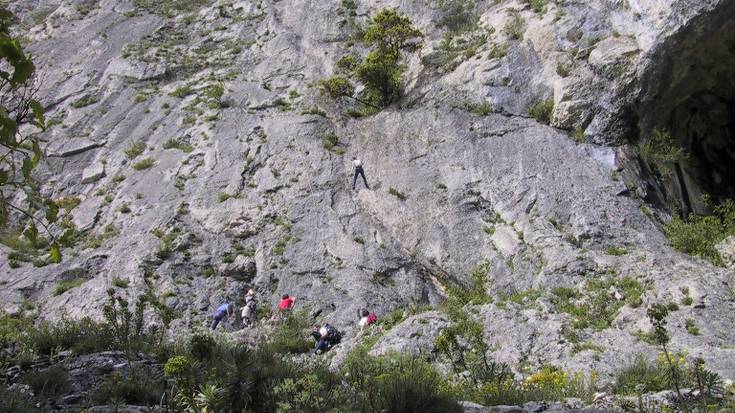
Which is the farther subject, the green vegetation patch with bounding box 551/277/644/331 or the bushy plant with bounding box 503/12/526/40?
the bushy plant with bounding box 503/12/526/40

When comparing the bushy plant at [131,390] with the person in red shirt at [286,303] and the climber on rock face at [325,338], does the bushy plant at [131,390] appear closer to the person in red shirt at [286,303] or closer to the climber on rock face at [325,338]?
the climber on rock face at [325,338]

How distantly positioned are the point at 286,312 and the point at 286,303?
0.91ft

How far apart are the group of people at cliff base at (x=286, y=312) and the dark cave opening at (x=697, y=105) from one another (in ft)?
29.9

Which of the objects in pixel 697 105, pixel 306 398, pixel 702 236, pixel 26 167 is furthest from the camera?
pixel 697 105

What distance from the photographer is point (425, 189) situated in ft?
55.8

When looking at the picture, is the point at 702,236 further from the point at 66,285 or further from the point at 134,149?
the point at 134,149

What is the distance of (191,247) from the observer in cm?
1655

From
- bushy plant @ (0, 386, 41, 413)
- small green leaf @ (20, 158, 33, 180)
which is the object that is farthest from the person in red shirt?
small green leaf @ (20, 158, 33, 180)

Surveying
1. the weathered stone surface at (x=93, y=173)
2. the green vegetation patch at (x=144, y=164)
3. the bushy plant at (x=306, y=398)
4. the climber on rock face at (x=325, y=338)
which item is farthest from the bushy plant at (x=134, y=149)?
the bushy plant at (x=306, y=398)

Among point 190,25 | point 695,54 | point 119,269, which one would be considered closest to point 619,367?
point 695,54

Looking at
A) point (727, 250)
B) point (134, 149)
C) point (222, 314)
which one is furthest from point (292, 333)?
point (134, 149)

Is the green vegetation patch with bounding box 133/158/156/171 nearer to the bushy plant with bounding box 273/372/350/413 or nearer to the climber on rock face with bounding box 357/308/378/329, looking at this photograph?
the climber on rock face with bounding box 357/308/378/329

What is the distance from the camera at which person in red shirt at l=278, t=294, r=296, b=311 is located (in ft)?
45.8

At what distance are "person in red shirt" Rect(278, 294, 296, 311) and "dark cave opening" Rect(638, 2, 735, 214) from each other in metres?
10.5
